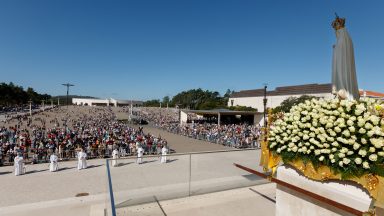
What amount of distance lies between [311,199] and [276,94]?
77530 millimetres

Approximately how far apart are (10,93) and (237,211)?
10372cm

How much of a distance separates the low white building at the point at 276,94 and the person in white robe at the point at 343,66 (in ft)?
192

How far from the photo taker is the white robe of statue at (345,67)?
448 centimetres

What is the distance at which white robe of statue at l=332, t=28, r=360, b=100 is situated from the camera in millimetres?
4480

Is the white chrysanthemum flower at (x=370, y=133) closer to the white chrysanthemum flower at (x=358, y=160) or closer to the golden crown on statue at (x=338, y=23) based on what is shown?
the white chrysanthemum flower at (x=358, y=160)

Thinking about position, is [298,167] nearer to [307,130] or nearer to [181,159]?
[307,130]

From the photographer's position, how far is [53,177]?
1315 cm

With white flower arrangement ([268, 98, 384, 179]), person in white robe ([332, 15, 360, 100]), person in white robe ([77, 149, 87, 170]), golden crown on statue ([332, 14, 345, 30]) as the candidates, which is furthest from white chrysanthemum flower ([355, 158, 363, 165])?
person in white robe ([77, 149, 87, 170])

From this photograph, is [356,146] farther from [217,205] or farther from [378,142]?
[217,205]

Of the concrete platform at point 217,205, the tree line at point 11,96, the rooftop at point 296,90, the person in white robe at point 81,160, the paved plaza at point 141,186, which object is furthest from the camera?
the tree line at point 11,96

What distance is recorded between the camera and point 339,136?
11.5 feet

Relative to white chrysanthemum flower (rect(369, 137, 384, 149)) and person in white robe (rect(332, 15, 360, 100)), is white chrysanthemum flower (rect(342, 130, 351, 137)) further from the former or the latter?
person in white robe (rect(332, 15, 360, 100))

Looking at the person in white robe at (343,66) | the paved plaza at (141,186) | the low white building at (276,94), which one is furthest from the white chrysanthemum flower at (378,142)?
the low white building at (276,94)

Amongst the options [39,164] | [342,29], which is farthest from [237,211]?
[39,164]
